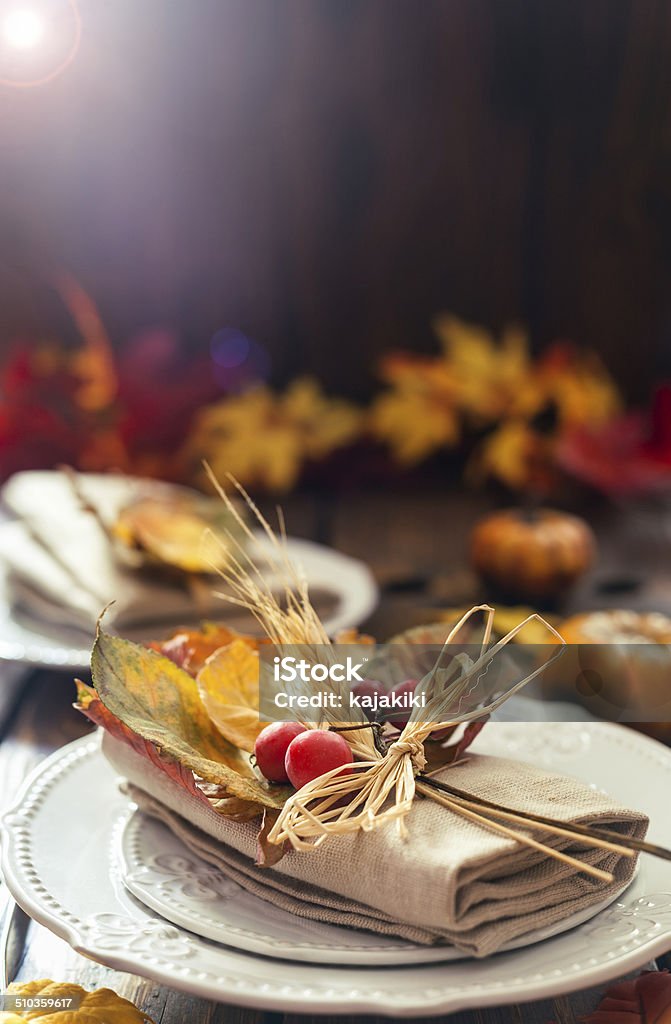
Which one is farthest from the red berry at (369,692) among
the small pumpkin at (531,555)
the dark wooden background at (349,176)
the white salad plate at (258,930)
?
the dark wooden background at (349,176)

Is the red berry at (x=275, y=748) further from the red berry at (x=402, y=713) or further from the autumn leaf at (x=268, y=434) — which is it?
the autumn leaf at (x=268, y=434)

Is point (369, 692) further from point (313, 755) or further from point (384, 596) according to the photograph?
point (384, 596)

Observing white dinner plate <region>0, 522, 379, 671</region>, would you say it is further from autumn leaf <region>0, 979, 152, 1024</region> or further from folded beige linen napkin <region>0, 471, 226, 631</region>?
autumn leaf <region>0, 979, 152, 1024</region>

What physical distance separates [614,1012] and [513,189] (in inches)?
55.7

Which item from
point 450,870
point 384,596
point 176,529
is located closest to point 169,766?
point 450,870

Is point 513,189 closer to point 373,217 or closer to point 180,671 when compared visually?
point 373,217

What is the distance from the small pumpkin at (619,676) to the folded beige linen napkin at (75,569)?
303 mm

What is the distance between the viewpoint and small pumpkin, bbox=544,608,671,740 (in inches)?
31.9

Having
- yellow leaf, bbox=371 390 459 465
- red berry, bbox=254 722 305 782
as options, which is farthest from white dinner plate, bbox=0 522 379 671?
yellow leaf, bbox=371 390 459 465

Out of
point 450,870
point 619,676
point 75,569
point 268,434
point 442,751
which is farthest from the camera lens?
point 268,434

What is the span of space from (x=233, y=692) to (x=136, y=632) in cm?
35

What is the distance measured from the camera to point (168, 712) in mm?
554

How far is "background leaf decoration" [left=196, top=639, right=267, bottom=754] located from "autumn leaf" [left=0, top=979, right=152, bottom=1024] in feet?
A: 0.44

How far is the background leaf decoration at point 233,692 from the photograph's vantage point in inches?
22.1
